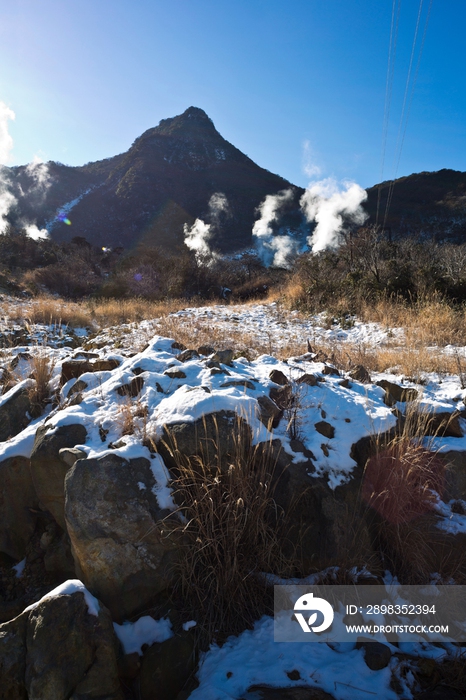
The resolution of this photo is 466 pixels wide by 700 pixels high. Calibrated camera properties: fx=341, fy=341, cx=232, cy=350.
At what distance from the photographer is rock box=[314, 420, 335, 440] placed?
9.05 feet

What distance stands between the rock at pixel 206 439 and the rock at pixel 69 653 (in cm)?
89

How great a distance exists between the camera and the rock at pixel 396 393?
3201mm

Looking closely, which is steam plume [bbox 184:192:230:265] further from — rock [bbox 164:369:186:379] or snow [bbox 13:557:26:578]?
snow [bbox 13:557:26:578]

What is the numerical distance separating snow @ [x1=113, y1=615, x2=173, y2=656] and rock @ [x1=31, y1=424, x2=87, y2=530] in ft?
3.01

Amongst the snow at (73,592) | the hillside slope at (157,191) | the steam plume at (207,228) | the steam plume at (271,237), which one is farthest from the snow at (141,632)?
the hillside slope at (157,191)

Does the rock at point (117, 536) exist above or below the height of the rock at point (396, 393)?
below

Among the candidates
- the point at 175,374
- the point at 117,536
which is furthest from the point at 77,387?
the point at 117,536

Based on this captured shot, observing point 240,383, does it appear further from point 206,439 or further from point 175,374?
point 206,439

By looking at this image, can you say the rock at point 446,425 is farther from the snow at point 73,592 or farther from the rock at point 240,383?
the snow at point 73,592

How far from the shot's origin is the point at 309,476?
240 cm

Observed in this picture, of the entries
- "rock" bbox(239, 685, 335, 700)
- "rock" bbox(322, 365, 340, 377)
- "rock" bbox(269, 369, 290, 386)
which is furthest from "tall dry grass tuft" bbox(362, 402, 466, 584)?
"rock" bbox(322, 365, 340, 377)

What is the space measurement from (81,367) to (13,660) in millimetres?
2633

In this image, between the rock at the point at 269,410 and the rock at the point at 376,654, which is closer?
the rock at the point at 376,654

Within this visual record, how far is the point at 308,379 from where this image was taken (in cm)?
338
